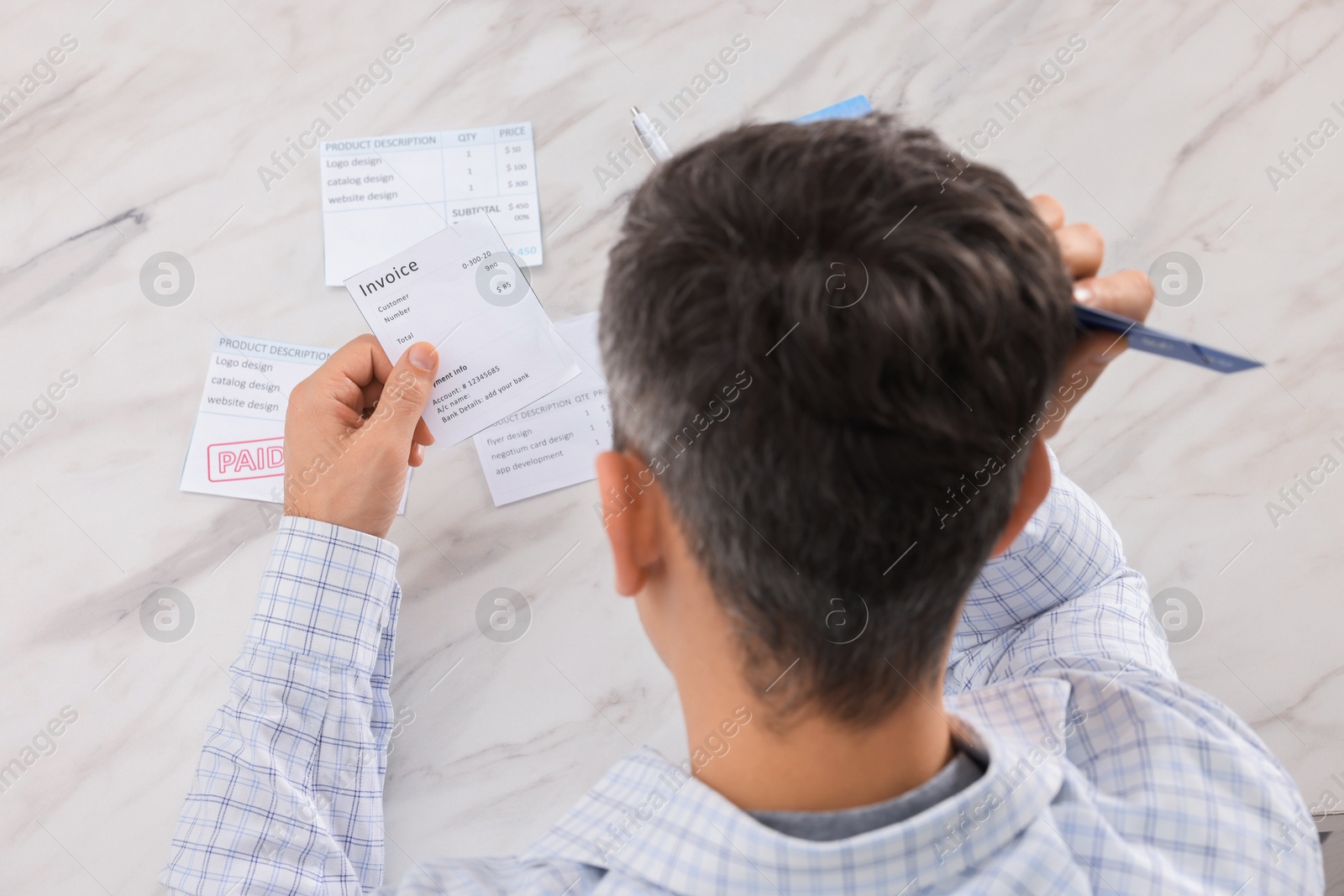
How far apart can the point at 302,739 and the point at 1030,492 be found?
2.03ft

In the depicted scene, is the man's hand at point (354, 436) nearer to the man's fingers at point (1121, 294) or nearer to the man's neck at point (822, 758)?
the man's neck at point (822, 758)

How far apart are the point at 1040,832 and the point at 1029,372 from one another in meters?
0.29

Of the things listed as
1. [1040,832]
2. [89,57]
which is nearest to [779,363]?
[1040,832]

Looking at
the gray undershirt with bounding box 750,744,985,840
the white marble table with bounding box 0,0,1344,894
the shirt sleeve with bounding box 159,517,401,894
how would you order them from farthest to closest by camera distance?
1. the white marble table with bounding box 0,0,1344,894
2. the shirt sleeve with bounding box 159,517,401,894
3. the gray undershirt with bounding box 750,744,985,840

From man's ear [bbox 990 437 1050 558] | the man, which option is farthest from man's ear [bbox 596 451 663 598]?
man's ear [bbox 990 437 1050 558]

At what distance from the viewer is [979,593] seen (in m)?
0.81

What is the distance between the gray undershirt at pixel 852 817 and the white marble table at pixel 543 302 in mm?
342

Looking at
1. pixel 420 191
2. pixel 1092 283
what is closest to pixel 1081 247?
pixel 1092 283

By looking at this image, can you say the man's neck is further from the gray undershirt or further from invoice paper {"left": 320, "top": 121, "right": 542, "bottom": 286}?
invoice paper {"left": 320, "top": 121, "right": 542, "bottom": 286}

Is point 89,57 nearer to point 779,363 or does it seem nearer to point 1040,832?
point 779,363

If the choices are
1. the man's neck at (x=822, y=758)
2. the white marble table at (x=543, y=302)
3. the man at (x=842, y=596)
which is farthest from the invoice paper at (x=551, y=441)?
the man's neck at (x=822, y=758)

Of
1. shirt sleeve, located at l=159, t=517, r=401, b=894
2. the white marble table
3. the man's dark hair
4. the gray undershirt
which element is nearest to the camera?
the man's dark hair

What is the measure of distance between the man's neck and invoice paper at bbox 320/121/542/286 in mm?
565

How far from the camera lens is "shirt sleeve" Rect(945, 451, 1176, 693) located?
76 centimetres
